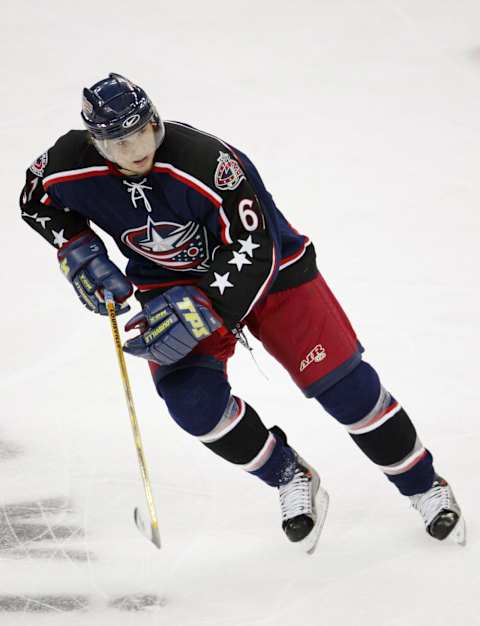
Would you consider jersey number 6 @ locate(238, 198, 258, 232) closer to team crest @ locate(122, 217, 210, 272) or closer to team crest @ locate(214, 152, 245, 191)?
team crest @ locate(214, 152, 245, 191)

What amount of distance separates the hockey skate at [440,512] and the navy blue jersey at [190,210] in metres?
0.70

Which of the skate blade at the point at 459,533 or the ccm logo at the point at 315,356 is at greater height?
the ccm logo at the point at 315,356

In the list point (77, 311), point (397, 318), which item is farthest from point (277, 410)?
point (77, 311)

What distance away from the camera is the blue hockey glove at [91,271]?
2.38 m

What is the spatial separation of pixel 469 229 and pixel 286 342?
6.40 feet

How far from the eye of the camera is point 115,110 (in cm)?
207

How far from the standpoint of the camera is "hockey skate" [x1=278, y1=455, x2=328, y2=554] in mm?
2389

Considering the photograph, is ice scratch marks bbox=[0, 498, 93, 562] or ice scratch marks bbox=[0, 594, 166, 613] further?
ice scratch marks bbox=[0, 498, 93, 562]

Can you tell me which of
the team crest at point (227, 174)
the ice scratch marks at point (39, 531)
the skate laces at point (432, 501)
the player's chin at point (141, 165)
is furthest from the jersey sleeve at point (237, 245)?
the ice scratch marks at point (39, 531)

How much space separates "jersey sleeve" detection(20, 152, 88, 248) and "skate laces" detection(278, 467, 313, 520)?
882 millimetres

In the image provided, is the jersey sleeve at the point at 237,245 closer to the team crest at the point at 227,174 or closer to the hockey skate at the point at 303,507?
the team crest at the point at 227,174

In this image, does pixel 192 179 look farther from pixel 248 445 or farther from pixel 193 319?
A: pixel 248 445

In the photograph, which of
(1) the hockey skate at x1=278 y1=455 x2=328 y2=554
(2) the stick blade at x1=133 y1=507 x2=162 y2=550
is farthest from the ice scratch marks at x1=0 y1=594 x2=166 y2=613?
(1) the hockey skate at x1=278 y1=455 x2=328 y2=554

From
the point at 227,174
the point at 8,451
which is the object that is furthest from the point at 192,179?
the point at 8,451
